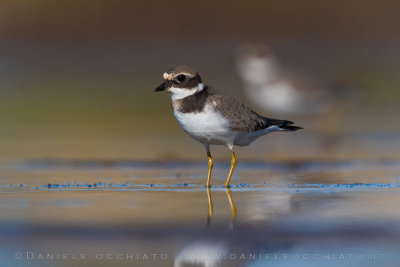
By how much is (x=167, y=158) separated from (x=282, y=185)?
2.42 metres

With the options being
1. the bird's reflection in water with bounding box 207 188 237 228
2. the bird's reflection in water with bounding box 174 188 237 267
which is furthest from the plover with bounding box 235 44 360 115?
the bird's reflection in water with bounding box 174 188 237 267

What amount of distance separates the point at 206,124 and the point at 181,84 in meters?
0.51

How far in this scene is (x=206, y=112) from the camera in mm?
8188

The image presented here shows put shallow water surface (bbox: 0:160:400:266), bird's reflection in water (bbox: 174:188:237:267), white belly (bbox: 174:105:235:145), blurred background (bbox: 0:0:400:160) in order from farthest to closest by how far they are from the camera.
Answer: blurred background (bbox: 0:0:400:160) → white belly (bbox: 174:105:235:145) → shallow water surface (bbox: 0:160:400:266) → bird's reflection in water (bbox: 174:188:237:267)

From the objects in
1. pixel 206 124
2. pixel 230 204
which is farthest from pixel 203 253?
pixel 206 124

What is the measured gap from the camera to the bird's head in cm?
834

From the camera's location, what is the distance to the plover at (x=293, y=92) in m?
13.7

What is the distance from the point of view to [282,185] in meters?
8.20

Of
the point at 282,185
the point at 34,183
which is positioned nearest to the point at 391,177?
the point at 282,185

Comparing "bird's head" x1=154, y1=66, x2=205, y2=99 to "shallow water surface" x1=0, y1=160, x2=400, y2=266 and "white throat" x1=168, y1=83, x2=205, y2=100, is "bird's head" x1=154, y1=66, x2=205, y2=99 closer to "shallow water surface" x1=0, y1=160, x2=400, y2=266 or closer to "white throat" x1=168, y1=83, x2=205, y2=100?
"white throat" x1=168, y1=83, x2=205, y2=100

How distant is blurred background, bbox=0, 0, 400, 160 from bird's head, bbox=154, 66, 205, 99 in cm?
205

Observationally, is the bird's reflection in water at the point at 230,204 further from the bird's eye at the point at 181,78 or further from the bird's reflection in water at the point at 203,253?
the bird's eye at the point at 181,78

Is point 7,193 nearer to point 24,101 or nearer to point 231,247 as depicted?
point 231,247

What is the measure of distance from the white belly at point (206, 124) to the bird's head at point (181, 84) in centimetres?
20
